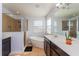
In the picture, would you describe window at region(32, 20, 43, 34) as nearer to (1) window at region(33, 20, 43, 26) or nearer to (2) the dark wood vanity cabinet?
(1) window at region(33, 20, 43, 26)

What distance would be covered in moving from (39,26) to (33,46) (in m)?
0.88

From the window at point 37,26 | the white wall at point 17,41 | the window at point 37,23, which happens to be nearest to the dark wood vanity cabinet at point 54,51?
the window at point 37,26

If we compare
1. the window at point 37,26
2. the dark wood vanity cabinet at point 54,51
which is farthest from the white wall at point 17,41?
the dark wood vanity cabinet at point 54,51

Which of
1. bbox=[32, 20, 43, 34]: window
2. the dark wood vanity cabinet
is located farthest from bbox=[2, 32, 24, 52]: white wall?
the dark wood vanity cabinet

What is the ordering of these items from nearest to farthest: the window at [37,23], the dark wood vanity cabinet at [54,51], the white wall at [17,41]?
the dark wood vanity cabinet at [54,51]
the window at [37,23]
the white wall at [17,41]

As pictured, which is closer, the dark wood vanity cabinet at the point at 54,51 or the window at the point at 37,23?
the dark wood vanity cabinet at the point at 54,51

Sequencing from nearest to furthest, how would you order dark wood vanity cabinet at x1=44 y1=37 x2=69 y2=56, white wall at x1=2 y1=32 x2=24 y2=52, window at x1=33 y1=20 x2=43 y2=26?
dark wood vanity cabinet at x1=44 y1=37 x2=69 y2=56
window at x1=33 y1=20 x2=43 y2=26
white wall at x1=2 y1=32 x2=24 y2=52

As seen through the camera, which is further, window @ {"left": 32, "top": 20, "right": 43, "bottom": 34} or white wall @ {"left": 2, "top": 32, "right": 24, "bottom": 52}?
white wall @ {"left": 2, "top": 32, "right": 24, "bottom": 52}

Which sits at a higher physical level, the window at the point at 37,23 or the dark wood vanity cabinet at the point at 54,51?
the window at the point at 37,23

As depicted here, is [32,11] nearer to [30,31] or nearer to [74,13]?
[30,31]

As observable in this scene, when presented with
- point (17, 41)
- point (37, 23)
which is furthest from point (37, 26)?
point (17, 41)

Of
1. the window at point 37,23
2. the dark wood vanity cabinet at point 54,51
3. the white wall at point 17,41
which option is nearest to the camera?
the dark wood vanity cabinet at point 54,51

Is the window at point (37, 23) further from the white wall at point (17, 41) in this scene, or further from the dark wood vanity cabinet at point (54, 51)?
the white wall at point (17, 41)

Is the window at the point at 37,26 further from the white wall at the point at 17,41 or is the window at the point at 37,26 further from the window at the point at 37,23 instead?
the white wall at the point at 17,41
